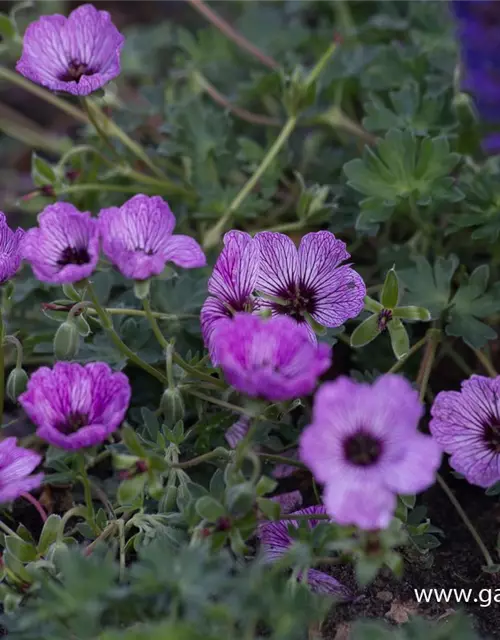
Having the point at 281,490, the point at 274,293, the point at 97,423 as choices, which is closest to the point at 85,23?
the point at 274,293

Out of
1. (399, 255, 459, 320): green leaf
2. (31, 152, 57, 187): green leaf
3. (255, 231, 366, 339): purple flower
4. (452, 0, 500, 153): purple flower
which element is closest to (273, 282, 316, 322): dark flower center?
(255, 231, 366, 339): purple flower

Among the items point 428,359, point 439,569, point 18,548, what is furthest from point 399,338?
point 18,548

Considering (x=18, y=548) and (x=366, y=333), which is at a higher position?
(x=366, y=333)

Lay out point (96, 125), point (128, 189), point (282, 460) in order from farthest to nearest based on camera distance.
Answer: point (128, 189)
point (96, 125)
point (282, 460)

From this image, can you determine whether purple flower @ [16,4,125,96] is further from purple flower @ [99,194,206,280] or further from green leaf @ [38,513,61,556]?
green leaf @ [38,513,61,556]

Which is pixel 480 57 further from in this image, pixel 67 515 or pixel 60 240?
pixel 67 515

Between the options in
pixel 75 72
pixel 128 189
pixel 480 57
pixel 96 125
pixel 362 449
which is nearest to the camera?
Result: pixel 362 449

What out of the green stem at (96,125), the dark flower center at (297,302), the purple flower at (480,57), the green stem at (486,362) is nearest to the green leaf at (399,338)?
the dark flower center at (297,302)
